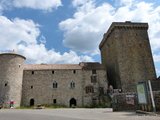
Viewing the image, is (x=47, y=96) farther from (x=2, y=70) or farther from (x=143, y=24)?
(x=143, y=24)

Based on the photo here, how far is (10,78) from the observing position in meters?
26.5

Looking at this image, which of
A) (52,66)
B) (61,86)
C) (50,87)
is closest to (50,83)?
(50,87)

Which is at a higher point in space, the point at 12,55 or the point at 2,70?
the point at 12,55

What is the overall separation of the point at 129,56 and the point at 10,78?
2410 cm

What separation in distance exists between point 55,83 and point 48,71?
296cm

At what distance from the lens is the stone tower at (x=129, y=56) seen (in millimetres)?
27594

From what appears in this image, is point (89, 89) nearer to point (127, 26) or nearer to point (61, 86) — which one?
point (61, 86)

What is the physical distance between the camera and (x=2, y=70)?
26.8 m

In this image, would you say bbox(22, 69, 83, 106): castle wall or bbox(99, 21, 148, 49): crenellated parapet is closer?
bbox(22, 69, 83, 106): castle wall

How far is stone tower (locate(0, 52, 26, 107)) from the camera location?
2562 centimetres

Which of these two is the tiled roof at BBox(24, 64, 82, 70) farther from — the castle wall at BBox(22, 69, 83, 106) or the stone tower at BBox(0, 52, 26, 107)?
the stone tower at BBox(0, 52, 26, 107)

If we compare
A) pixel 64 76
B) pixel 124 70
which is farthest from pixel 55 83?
pixel 124 70

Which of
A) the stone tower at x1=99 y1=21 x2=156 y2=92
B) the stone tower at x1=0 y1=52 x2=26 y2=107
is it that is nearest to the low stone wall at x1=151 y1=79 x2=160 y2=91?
the stone tower at x1=99 y1=21 x2=156 y2=92

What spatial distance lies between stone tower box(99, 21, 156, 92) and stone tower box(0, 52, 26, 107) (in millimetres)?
19661
